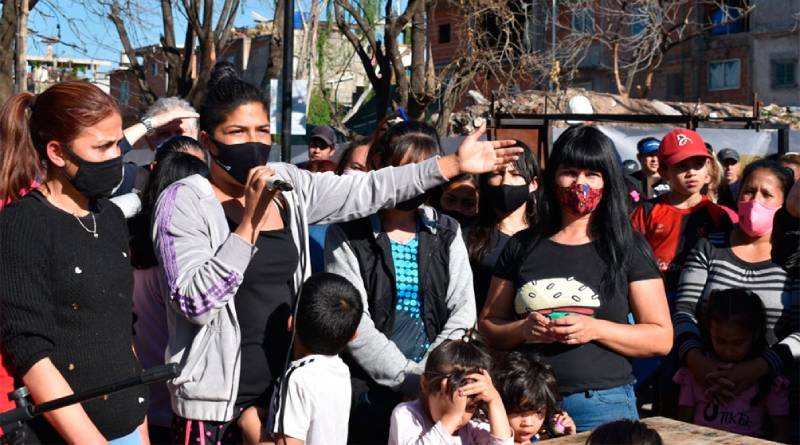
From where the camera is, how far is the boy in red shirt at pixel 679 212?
582cm

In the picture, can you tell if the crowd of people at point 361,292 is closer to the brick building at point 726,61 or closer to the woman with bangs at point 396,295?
the woman with bangs at point 396,295

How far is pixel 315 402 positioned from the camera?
3768mm

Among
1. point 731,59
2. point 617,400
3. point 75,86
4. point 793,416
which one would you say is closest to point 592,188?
point 617,400

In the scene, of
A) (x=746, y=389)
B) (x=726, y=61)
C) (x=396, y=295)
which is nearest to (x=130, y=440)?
(x=396, y=295)

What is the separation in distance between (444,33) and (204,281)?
3994 cm

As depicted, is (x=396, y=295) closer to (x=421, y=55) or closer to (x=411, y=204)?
(x=411, y=204)

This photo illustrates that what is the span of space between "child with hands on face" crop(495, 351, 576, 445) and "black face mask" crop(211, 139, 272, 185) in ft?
4.33

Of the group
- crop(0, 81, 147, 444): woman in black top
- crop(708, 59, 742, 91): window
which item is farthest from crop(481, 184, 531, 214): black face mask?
crop(708, 59, 742, 91): window

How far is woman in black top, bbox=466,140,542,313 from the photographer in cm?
497

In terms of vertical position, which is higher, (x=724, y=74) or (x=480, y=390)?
(x=724, y=74)

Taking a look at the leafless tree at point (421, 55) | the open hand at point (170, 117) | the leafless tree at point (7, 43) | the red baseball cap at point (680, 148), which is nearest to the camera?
the open hand at point (170, 117)

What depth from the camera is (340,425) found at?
386 cm

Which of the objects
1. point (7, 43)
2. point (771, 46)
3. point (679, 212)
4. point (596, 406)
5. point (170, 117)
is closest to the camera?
point (596, 406)

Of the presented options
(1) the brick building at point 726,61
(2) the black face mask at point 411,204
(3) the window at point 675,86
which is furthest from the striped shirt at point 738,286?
(3) the window at point 675,86
